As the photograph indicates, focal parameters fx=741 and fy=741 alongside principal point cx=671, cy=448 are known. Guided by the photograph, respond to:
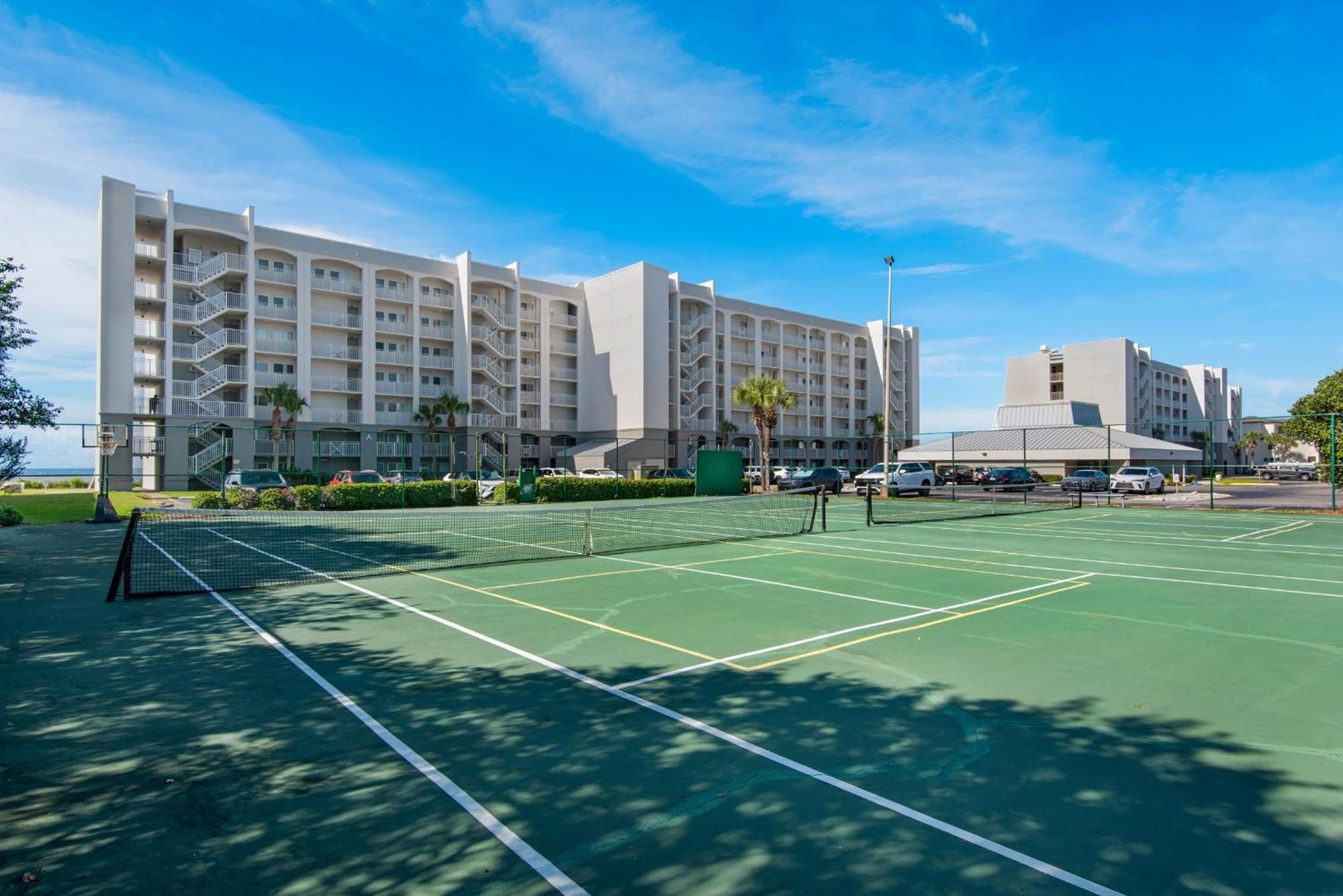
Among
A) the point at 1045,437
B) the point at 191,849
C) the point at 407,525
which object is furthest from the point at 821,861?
Result: the point at 1045,437

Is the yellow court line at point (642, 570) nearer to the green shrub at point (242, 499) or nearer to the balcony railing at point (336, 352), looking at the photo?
the green shrub at point (242, 499)

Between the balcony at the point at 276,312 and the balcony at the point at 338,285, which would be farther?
the balcony at the point at 338,285

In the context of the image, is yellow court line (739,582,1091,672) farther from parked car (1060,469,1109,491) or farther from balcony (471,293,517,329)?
balcony (471,293,517,329)

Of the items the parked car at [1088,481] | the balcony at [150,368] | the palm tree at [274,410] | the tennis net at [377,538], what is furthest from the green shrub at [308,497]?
the parked car at [1088,481]

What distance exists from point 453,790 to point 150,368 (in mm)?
60407

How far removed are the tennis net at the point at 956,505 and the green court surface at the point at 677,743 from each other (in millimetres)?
14587

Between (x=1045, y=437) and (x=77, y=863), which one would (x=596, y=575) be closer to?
(x=77, y=863)

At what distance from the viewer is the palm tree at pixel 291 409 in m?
53.2

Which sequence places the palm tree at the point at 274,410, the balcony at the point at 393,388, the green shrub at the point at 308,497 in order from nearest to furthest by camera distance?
the green shrub at the point at 308,497
the palm tree at the point at 274,410
the balcony at the point at 393,388

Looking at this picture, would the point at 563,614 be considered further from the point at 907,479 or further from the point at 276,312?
the point at 276,312

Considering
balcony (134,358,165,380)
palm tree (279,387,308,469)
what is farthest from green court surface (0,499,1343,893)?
balcony (134,358,165,380)

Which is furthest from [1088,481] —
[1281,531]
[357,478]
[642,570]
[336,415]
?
[336,415]

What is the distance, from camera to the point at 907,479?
141ft

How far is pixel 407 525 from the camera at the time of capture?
24.5 meters
